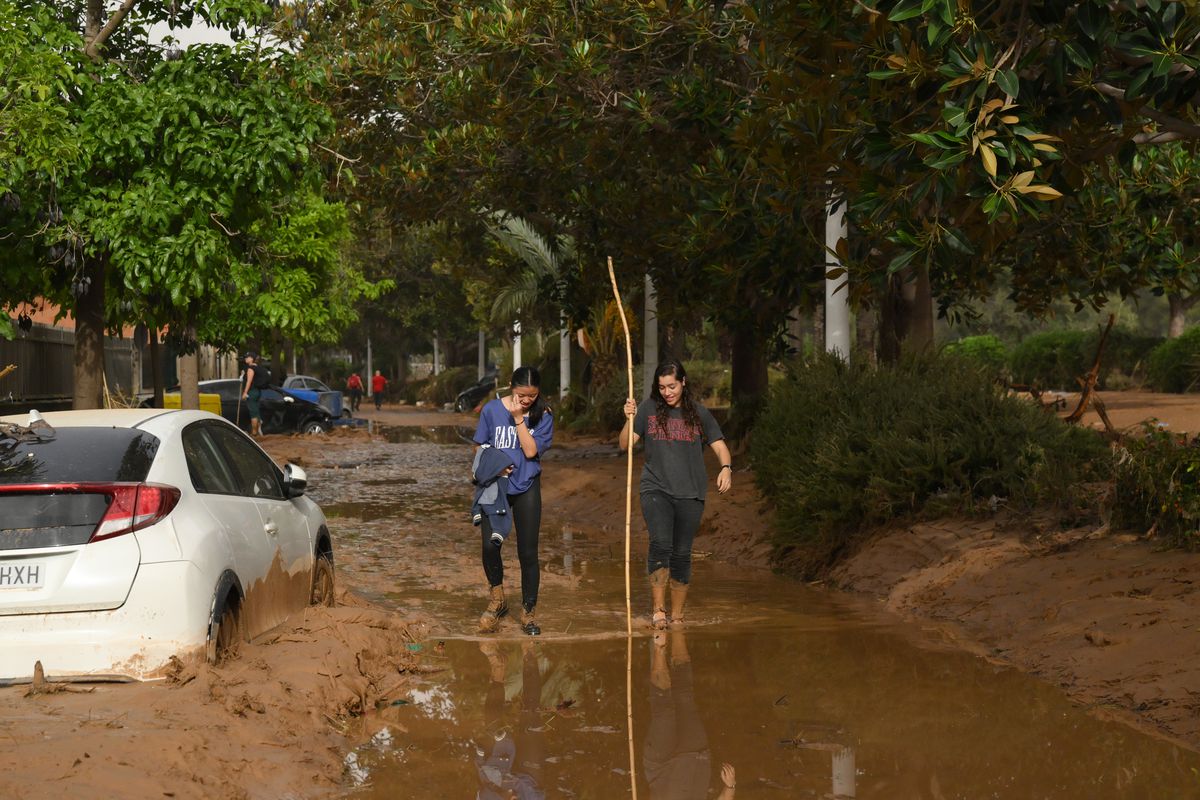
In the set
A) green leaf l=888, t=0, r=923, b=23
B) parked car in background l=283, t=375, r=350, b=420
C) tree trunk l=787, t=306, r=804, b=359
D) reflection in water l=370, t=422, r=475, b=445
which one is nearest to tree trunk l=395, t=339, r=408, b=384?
tree trunk l=787, t=306, r=804, b=359

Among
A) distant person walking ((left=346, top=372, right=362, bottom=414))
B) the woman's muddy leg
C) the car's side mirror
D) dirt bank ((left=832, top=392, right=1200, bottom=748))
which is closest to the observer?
dirt bank ((left=832, top=392, right=1200, bottom=748))

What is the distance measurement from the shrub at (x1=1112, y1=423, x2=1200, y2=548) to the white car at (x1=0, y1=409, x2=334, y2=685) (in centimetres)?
619

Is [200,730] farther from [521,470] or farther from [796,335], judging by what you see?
[796,335]

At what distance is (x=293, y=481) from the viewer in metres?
8.23

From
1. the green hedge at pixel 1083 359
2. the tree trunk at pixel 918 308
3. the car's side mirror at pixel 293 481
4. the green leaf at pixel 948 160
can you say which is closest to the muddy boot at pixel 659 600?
the car's side mirror at pixel 293 481

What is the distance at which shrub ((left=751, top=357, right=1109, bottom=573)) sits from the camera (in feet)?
38.6

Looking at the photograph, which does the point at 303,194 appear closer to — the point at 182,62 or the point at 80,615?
the point at 182,62

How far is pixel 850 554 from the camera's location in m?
12.3

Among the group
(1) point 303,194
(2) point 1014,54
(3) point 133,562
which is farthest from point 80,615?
(1) point 303,194

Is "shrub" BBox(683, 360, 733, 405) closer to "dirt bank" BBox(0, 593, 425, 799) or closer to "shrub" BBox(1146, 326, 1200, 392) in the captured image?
"shrub" BBox(1146, 326, 1200, 392)

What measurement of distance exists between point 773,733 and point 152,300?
10.3 metres

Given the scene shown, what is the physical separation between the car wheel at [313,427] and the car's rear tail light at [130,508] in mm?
28928

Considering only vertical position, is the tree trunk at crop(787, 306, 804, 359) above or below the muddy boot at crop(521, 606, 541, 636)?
above

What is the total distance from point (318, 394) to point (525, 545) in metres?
28.3
